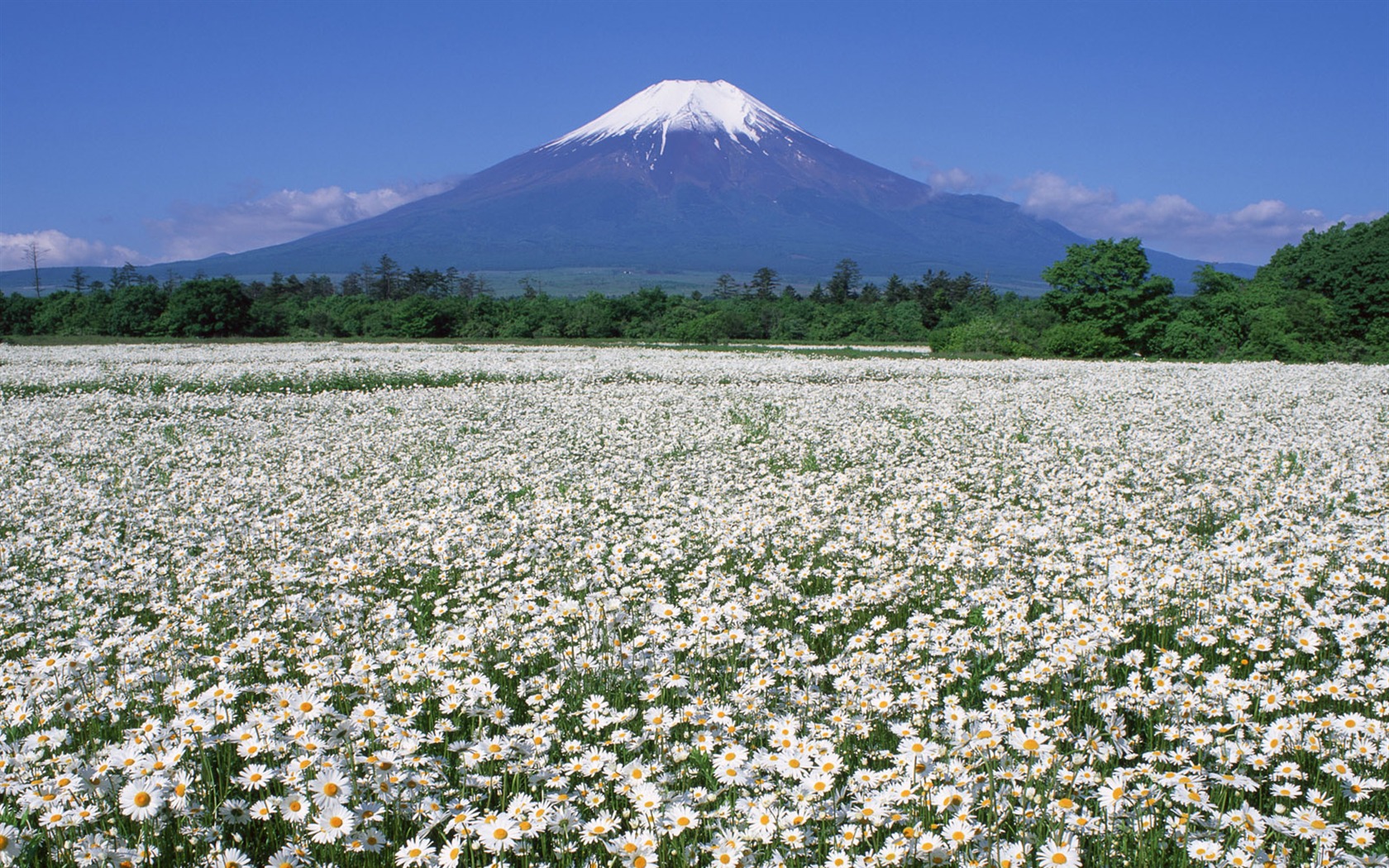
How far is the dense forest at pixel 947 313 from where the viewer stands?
163 feet

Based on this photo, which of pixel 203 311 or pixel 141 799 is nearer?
pixel 141 799

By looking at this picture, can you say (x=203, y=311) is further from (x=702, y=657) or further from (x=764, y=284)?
(x=702, y=657)

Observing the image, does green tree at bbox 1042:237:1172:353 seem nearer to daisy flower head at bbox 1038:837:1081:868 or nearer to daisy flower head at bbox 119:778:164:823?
daisy flower head at bbox 1038:837:1081:868

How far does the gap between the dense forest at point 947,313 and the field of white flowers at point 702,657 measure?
41810mm

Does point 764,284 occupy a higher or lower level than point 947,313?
higher

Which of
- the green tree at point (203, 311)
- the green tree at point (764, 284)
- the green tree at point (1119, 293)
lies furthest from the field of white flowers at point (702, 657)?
the green tree at point (764, 284)

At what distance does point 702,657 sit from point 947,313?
327ft

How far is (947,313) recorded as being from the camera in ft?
321

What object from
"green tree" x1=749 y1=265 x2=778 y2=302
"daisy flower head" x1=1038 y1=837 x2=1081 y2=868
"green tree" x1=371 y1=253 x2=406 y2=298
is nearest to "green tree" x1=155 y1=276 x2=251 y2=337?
"green tree" x1=371 y1=253 x2=406 y2=298

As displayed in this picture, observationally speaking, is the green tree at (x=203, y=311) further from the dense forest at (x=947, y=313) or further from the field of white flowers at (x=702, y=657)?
the field of white flowers at (x=702, y=657)

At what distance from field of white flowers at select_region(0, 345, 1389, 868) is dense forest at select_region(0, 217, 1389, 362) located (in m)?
41.8

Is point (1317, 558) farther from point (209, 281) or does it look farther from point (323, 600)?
point (209, 281)

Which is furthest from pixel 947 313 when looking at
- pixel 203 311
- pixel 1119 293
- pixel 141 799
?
pixel 141 799

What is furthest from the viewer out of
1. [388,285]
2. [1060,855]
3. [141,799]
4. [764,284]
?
[388,285]
